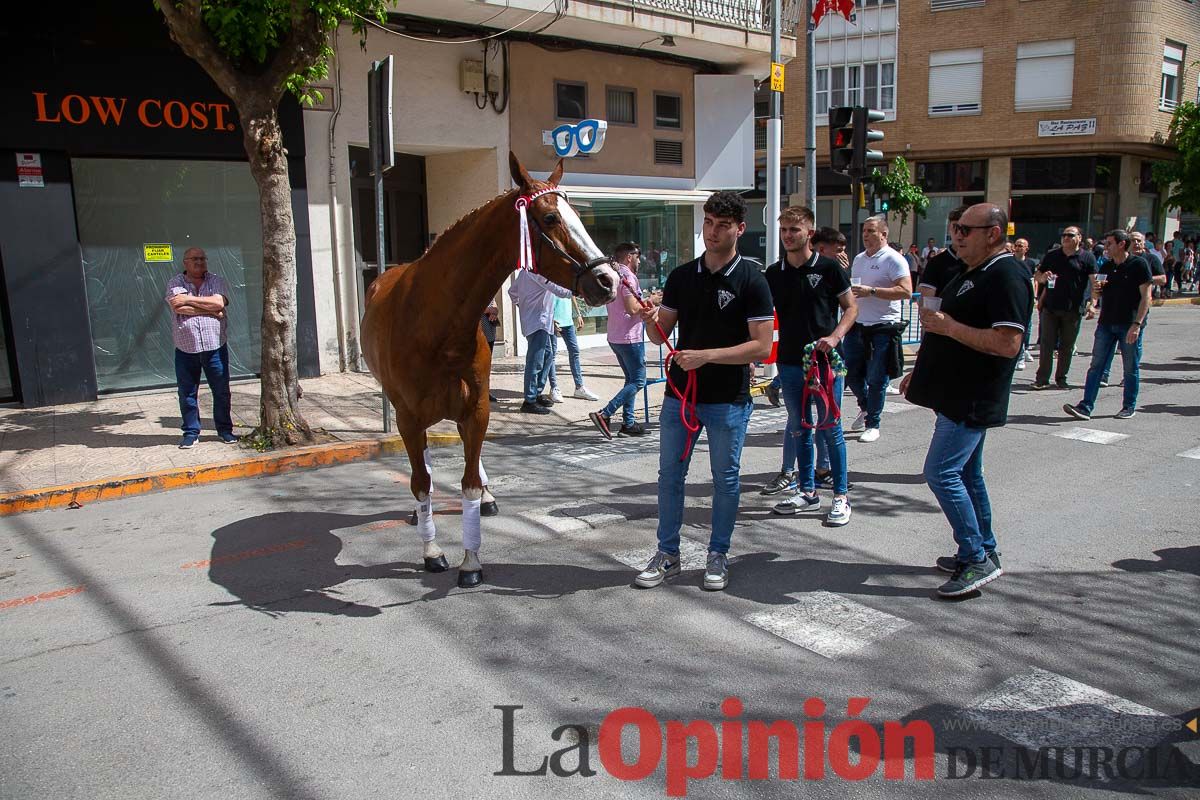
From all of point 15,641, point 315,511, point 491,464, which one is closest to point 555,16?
point 491,464

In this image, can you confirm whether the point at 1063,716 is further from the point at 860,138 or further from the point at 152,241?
the point at 152,241

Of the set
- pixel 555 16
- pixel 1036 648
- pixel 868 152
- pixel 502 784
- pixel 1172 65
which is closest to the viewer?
pixel 502 784

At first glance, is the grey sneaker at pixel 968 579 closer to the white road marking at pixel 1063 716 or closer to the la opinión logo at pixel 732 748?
the white road marking at pixel 1063 716

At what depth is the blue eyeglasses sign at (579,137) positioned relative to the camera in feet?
42.6

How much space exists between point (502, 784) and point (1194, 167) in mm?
Answer: 34430

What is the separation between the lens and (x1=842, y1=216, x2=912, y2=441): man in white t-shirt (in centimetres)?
793

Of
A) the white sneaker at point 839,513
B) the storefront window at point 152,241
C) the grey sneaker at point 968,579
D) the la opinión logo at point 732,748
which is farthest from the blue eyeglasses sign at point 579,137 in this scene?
the la opinión logo at point 732,748

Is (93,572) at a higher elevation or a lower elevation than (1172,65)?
lower

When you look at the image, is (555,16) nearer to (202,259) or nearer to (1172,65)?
(202,259)

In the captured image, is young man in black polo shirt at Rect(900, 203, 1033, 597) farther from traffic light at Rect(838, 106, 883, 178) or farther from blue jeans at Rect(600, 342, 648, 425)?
traffic light at Rect(838, 106, 883, 178)

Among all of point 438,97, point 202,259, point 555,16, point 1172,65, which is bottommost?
point 202,259

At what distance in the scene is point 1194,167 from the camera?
2922 cm

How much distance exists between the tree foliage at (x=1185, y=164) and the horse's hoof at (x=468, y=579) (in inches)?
1290

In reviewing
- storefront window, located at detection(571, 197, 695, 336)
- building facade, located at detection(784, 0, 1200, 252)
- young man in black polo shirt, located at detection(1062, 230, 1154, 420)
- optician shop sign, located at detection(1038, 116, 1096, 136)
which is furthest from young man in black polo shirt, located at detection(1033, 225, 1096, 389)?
building facade, located at detection(784, 0, 1200, 252)
